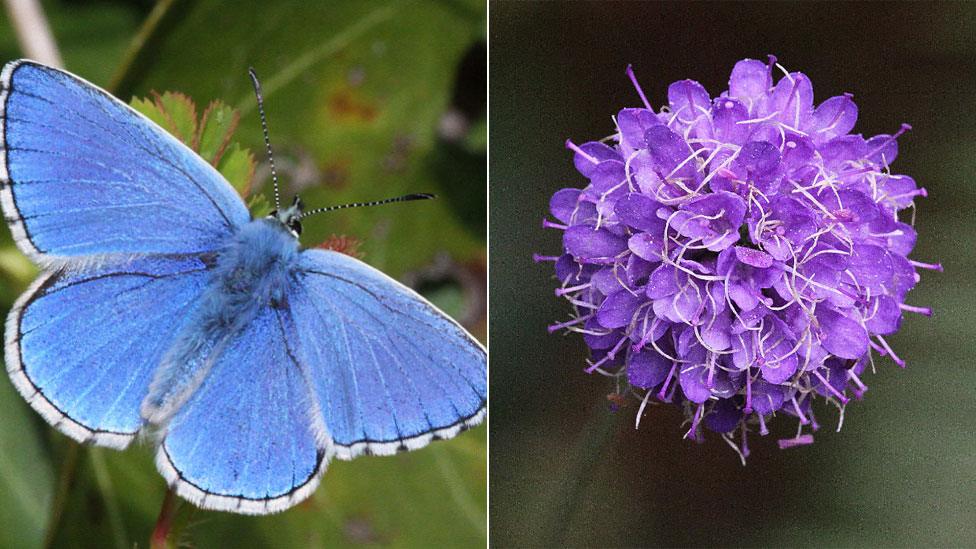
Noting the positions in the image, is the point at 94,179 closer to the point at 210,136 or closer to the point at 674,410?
the point at 210,136

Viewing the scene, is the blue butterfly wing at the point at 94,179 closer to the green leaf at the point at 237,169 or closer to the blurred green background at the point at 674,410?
the green leaf at the point at 237,169

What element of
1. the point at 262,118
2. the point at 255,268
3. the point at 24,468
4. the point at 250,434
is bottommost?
the point at 24,468

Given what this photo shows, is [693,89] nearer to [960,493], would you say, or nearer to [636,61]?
[636,61]

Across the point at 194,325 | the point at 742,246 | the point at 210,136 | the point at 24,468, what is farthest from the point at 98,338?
the point at 742,246

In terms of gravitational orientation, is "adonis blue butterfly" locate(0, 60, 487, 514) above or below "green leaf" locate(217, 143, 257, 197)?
below

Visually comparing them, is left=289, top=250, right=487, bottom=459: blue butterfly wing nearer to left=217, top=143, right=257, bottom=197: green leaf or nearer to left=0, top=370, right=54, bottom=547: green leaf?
left=217, top=143, right=257, bottom=197: green leaf

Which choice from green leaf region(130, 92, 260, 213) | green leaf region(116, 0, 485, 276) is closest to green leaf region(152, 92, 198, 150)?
green leaf region(130, 92, 260, 213)
